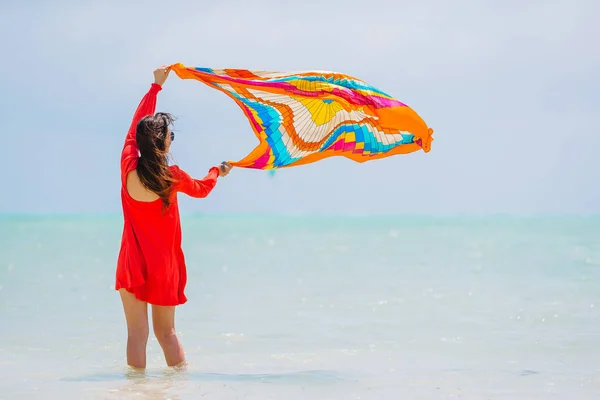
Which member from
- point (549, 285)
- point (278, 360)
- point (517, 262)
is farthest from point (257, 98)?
point (517, 262)

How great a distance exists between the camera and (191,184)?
15.8 ft

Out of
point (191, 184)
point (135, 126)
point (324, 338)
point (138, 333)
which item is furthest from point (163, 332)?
point (324, 338)

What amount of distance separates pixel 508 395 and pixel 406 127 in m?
1.96

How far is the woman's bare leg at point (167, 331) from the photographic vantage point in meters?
5.09

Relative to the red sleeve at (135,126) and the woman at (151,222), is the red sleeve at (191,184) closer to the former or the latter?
the woman at (151,222)

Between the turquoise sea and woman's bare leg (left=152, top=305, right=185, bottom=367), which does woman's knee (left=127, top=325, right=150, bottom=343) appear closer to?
woman's bare leg (left=152, top=305, right=185, bottom=367)

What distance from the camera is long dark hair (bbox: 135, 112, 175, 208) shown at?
4.71 metres

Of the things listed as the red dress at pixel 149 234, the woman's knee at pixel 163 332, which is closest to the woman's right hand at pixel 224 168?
the red dress at pixel 149 234

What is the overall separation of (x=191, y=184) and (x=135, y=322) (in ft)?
3.11

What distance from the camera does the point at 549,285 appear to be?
42.0 ft

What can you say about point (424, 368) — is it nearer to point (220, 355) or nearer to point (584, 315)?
point (220, 355)

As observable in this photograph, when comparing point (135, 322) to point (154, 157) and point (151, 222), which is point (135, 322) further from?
point (154, 157)

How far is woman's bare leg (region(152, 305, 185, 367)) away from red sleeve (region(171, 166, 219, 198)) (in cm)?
79

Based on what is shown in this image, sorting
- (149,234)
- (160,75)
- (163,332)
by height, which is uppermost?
(160,75)
